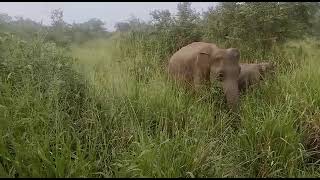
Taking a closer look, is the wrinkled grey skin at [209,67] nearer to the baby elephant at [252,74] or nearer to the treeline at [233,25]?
the baby elephant at [252,74]

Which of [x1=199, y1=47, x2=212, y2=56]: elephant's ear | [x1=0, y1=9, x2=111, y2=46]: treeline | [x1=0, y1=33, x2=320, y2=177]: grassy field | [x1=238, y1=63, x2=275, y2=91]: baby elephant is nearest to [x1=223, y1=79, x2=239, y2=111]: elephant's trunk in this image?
[x1=0, y1=33, x2=320, y2=177]: grassy field

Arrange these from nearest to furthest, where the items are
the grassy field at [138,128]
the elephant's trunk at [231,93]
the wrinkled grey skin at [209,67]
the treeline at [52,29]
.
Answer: the grassy field at [138,128], the treeline at [52,29], the elephant's trunk at [231,93], the wrinkled grey skin at [209,67]

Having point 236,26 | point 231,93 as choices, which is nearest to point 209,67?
point 231,93

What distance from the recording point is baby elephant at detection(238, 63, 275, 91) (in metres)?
6.64

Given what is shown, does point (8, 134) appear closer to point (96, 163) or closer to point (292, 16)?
point (96, 163)

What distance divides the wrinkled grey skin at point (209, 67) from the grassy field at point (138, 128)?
43cm

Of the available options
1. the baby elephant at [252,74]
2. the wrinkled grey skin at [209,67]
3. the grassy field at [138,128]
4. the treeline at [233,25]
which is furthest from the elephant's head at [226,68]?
the treeline at [233,25]

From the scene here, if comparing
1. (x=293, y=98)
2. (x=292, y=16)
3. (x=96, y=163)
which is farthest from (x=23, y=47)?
(x=292, y=16)

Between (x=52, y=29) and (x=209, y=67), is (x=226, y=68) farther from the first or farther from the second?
(x=52, y=29)

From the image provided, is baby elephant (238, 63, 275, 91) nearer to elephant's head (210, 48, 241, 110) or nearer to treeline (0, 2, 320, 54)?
elephant's head (210, 48, 241, 110)

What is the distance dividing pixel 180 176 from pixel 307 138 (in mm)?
1660

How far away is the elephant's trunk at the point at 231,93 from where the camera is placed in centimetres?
564

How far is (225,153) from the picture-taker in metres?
4.41

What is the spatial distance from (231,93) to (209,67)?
0.91 metres
